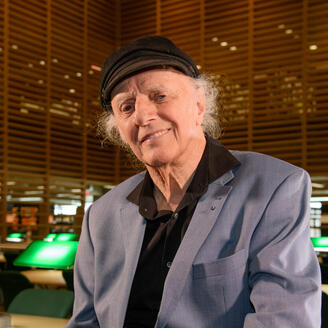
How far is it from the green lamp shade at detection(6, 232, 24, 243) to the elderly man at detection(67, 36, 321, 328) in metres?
7.87

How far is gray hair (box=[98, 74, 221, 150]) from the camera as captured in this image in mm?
1999

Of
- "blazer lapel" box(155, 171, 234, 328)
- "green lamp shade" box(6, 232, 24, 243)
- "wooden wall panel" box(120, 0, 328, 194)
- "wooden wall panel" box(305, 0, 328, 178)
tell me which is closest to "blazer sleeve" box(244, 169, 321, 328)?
"blazer lapel" box(155, 171, 234, 328)

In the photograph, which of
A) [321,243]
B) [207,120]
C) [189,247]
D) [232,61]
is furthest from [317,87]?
[189,247]

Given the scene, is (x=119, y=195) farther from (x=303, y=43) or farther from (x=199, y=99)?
(x=303, y=43)

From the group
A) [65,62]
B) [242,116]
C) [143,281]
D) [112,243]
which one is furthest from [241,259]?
[65,62]

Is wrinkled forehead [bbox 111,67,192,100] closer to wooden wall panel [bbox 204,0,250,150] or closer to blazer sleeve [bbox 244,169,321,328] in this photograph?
blazer sleeve [bbox 244,169,321,328]

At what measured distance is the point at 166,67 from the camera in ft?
5.63

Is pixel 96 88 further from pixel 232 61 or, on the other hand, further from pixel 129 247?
pixel 129 247

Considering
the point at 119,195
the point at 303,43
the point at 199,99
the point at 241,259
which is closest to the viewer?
the point at 241,259

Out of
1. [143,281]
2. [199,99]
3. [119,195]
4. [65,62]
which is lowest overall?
[143,281]

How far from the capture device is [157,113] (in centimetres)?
172

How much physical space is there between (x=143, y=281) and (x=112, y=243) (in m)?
0.22

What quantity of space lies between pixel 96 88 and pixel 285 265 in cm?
1016

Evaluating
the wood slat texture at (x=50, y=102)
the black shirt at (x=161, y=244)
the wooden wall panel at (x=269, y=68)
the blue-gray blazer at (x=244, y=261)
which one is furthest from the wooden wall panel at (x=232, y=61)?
the blue-gray blazer at (x=244, y=261)
